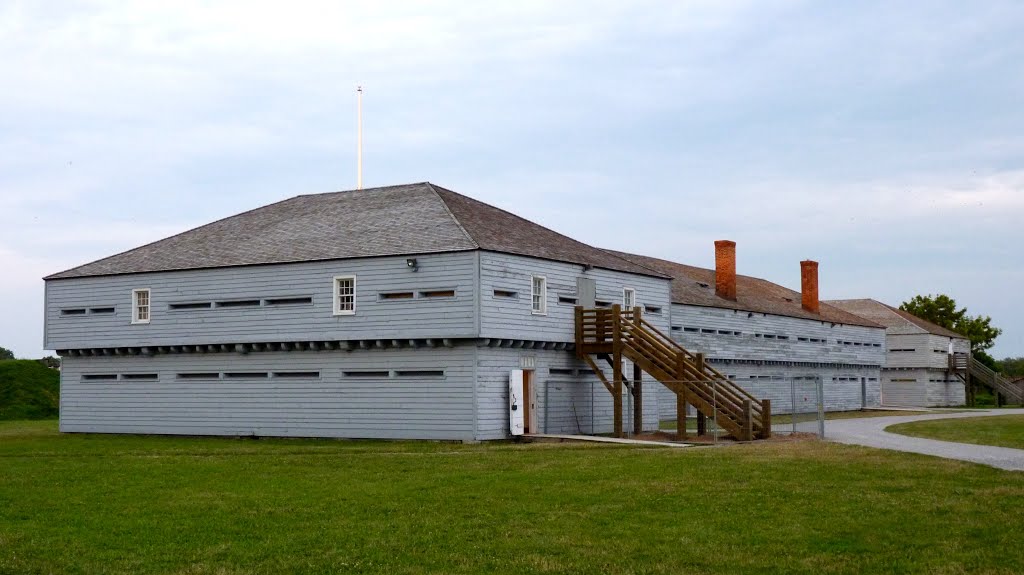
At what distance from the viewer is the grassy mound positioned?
59.1 metres

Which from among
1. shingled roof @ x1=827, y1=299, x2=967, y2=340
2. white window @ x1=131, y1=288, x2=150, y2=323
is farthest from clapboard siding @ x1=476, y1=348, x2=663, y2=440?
shingled roof @ x1=827, y1=299, x2=967, y2=340

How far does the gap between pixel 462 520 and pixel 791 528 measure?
176 inches

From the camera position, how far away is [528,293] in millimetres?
35500

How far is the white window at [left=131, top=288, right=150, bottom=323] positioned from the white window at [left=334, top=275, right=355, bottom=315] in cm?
814

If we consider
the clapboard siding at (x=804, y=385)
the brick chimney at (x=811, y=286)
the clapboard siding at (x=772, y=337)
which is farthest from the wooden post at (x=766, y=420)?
the brick chimney at (x=811, y=286)

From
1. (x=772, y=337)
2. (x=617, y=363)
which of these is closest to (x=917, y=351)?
(x=772, y=337)

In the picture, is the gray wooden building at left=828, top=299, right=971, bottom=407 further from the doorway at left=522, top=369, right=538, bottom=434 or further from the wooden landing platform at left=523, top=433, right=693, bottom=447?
the wooden landing platform at left=523, top=433, right=693, bottom=447

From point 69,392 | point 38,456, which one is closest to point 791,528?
point 38,456

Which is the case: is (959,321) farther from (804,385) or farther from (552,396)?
(552,396)

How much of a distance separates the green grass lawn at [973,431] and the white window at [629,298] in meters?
9.55

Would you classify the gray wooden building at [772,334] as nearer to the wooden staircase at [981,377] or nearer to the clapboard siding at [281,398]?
the wooden staircase at [981,377]

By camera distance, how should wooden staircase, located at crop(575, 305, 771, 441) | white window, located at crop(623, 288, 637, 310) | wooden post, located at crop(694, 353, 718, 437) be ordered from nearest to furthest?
wooden staircase, located at crop(575, 305, 771, 441), wooden post, located at crop(694, 353, 718, 437), white window, located at crop(623, 288, 637, 310)

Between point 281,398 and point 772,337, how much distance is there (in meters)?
33.2

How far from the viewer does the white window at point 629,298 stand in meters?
40.5
